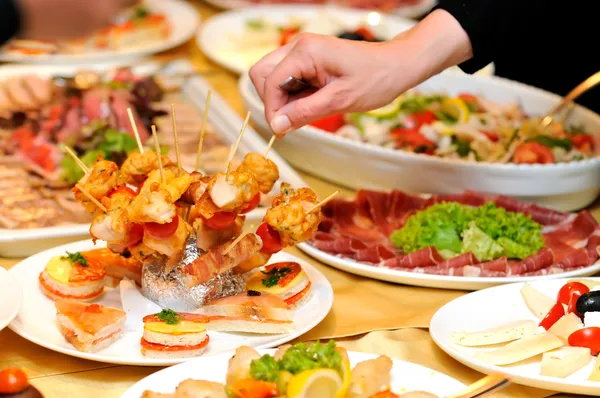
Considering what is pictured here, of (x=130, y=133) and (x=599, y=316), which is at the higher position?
(x=599, y=316)

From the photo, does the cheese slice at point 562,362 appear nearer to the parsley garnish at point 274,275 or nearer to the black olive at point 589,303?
the black olive at point 589,303

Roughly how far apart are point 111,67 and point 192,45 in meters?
0.67

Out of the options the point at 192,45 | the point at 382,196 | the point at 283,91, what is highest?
the point at 283,91

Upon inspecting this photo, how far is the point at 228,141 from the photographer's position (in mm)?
3297

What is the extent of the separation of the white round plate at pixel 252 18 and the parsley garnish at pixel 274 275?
75.5 inches

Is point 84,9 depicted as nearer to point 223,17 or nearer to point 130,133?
point 130,133

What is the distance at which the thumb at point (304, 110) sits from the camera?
2.13 metres

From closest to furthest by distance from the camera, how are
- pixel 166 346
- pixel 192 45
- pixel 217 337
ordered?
1. pixel 166 346
2. pixel 217 337
3. pixel 192 45

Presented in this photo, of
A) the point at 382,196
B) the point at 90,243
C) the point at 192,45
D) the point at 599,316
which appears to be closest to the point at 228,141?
the point at 382,196

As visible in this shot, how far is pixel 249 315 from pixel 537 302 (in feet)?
2.33

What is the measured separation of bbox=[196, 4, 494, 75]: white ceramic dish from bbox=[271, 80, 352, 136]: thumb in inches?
70.6

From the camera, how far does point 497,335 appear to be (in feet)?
6.47

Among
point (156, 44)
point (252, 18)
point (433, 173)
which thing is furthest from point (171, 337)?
point (252, 18)

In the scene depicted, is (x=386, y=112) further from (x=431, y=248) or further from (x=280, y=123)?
(x=280, y=123)
